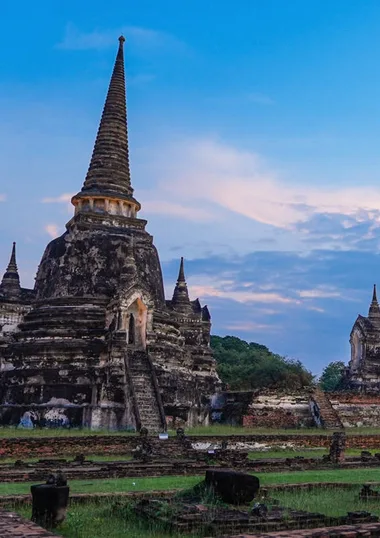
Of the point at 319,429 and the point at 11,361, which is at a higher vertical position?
the point at 11,361

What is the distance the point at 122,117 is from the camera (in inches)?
1348

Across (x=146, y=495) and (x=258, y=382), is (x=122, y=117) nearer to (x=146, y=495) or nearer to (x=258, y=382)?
(x=258, y=382)

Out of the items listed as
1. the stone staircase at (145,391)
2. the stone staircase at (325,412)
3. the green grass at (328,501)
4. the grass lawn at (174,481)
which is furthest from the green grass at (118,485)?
the stone staircase at (325,412)

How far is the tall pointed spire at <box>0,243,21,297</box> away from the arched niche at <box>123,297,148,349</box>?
21.4 ft

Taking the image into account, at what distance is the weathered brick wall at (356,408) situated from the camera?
32.9 meters

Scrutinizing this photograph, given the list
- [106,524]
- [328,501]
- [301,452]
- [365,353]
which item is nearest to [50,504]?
[106,524]

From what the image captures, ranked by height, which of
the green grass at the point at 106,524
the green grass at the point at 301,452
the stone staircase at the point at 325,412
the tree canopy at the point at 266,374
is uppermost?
the tree canopy at the point at 266,374

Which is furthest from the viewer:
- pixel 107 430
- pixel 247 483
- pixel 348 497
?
pixel 107 430

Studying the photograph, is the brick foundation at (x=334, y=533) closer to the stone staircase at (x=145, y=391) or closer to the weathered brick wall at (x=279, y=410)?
A: the stone staircase at (x=145, y=391)

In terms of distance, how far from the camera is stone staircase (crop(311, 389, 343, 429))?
30.7 metres

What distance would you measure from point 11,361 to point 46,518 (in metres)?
20.0

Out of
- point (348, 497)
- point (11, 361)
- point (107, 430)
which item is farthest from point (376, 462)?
point (11, 361)

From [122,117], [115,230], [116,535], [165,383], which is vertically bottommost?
[116,535]

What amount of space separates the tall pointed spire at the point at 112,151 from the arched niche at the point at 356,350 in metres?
15.6
